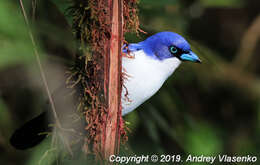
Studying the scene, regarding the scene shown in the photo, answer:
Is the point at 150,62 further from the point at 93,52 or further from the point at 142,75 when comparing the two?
the point at 93,52

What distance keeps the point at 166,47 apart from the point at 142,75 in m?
0.24

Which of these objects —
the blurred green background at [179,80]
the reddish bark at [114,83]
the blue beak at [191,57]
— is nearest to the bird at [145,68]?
the blue beak at [191,57]

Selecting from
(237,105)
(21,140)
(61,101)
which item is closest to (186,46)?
(61,101)

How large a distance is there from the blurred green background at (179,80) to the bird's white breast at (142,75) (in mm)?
196

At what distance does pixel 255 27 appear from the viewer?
4.43 meters

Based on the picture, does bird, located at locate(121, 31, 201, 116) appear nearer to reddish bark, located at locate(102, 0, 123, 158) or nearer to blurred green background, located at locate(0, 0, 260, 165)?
blurred green background, located at locate(0, 0, 260, 165)

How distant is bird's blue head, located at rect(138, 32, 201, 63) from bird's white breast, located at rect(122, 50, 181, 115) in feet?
0.11

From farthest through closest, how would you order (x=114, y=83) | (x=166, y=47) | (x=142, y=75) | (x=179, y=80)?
(x=179, y=80), (x=166, y=47), (x=142, y=75), (x=114, y=83)

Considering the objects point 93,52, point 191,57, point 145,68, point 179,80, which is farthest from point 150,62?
point 179,80

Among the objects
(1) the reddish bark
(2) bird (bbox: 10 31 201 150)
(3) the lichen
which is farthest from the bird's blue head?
(1) the reddish bark

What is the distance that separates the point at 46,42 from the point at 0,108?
0.72m

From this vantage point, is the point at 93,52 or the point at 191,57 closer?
the point at 93,52

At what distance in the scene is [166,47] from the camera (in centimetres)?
226

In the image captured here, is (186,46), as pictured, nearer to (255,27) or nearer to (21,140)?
(21,140)
